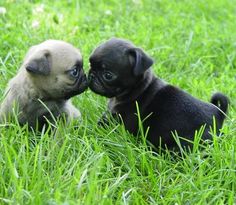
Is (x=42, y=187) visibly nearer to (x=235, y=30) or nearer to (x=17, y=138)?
(x=17, y=138)

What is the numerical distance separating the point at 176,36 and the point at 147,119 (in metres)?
2.90

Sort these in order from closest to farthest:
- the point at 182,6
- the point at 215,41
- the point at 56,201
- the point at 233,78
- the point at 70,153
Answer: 1. the point at 56,201
2. the point at 70,153
3. the point at 233,78
4. the point at 215,41
5. the point at 182,6

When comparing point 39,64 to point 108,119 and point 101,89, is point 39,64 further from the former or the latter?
point 108,119

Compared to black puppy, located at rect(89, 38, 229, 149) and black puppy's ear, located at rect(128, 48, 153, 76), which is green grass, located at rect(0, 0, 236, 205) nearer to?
black puppy, located at rect(89, 38, 229, 149)

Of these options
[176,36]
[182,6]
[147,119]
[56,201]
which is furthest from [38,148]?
[182,6]

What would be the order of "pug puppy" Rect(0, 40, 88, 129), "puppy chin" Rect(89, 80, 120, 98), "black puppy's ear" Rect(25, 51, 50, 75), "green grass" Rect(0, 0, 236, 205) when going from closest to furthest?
"green grass" Rect(0, 0, 236, 205) → "black puppy's ear" Rect(25, 51, 50, 75) → "pug puppy" Rect(0, 40, 88, 129) → "puppy chin" Rect(89, 80, 120, 98)

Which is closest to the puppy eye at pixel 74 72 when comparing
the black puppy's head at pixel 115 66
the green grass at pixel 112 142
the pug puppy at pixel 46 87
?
the pug puppy at pixel 46 87

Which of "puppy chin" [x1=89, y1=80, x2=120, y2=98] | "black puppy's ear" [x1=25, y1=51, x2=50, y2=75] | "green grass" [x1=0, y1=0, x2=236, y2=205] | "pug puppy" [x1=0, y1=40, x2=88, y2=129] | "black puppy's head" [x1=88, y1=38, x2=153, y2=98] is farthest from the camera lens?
"puppy chin" [x1=89, y1=80, x2=120, y2=98]

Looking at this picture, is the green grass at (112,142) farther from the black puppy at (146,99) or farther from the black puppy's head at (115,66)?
the black puppy's head at (115,66)

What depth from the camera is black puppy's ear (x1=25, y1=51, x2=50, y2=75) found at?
15.8 ft

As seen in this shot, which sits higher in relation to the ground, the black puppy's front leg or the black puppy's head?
the black puppy's head

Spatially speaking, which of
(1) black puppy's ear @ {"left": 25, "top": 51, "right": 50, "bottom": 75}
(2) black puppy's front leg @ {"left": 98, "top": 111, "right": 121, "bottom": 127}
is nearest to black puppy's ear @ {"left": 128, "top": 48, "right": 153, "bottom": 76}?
(2) black puppy's front leg @ {"left": 98, "top": 111, "right": 121, "bottom": 127}

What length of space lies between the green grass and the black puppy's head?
0.36 meters

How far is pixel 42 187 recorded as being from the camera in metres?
3.89
